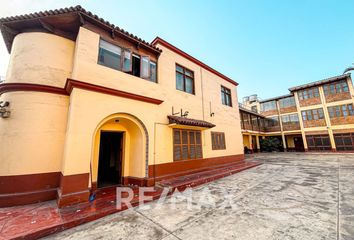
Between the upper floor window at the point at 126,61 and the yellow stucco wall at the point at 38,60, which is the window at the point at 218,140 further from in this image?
the yellow stucco wall at the point at 38,60

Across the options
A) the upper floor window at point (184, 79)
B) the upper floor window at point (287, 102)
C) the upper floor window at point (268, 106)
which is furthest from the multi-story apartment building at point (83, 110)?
the upper floor window at point (268, 106)

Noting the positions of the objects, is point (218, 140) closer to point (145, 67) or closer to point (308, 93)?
point (145, 67)

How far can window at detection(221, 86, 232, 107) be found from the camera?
451 inches

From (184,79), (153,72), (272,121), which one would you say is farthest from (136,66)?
(272,121)

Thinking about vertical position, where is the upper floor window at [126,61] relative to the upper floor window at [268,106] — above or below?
below

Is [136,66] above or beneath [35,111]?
above

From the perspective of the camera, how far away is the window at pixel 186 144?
7.25 metres

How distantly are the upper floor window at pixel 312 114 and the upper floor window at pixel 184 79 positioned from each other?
21.6 m

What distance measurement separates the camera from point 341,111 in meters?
18.5

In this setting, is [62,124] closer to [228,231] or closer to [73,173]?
[73,173]

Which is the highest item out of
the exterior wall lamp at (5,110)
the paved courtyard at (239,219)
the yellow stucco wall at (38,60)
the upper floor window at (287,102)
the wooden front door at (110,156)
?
the upper floor window at (287,102)

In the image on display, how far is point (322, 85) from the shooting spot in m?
19.9

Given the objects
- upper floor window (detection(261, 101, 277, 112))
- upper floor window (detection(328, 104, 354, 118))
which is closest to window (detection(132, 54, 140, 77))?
upper floor window (detection(328, 104, 354, 118))

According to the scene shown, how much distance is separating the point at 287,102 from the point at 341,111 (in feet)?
20.1
